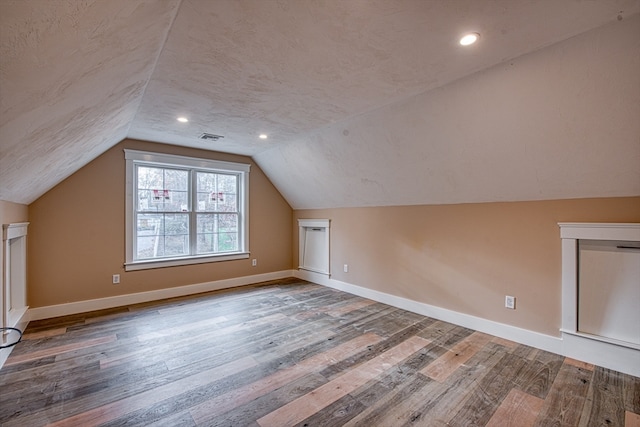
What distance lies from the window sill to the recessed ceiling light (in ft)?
14.6

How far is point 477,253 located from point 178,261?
414 cm

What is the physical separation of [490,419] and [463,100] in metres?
2.33

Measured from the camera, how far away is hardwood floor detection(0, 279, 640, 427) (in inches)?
73.4

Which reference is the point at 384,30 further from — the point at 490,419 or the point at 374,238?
the point at 374,238

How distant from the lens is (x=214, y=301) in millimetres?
4238

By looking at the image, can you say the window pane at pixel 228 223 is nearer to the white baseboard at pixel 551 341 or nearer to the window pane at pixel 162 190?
the window pane at pixel 162 190

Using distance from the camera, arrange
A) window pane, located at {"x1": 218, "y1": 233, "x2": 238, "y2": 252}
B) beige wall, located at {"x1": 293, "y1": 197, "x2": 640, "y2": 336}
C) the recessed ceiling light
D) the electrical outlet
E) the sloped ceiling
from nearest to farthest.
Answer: the sloped ceiling
the recessed ceiling light
beige wall, located at {"x1": 293, "y1": 197, "x2": 640, "y2": 336}
the electrical outlet
window pane, located at {"x1": 218, "y1": 233, "x2": 238, "y2": 252}

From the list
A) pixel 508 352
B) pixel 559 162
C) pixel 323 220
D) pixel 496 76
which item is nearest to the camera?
pixel 496 76

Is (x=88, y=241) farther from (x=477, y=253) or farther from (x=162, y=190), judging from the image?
(x=477, y=253)

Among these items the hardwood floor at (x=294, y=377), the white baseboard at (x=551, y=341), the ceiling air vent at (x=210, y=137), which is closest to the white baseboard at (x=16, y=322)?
the hardwood floor at (x=294, y=377)

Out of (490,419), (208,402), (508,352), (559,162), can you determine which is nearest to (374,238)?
(508,352)

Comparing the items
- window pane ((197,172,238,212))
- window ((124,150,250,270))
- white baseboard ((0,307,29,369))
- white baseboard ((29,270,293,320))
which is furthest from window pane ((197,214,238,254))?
white baseboard ((0,307,29,369))

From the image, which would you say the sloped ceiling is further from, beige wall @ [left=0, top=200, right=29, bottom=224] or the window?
the window

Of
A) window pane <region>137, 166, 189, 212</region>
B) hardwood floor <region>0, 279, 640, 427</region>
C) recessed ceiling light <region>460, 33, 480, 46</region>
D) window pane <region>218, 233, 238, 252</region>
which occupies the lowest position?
hardwood floor <region>0, 279, 640, 427</region>
